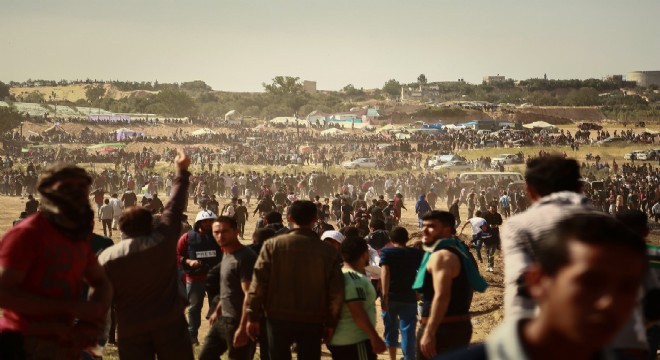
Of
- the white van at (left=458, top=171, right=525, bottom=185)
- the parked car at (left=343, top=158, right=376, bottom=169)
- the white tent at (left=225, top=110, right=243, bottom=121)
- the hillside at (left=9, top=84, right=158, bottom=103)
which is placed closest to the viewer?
the white van at (left=458, top=171, right=525, bottom=185)

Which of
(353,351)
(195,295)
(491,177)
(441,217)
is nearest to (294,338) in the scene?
(353,351)

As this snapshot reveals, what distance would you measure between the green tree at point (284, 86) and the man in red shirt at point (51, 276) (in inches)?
5487

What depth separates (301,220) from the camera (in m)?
5.88

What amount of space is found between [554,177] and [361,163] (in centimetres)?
5438

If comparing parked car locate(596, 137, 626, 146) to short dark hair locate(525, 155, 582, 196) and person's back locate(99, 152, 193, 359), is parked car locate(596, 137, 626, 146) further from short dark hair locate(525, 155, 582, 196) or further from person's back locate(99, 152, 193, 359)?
short dark hair locate(525, 155, 582, 196)

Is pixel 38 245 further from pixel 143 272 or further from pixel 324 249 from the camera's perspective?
pixel 324 249

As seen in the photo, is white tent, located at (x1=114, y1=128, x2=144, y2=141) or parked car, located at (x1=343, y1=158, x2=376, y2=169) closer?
parked car, located at (x1=343, y1=158, x2=376, y2=169)

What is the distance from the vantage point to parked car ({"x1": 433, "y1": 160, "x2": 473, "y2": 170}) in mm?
54750

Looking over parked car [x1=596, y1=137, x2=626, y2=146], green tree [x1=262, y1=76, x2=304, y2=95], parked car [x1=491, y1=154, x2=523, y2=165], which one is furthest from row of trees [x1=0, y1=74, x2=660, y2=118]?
parked car [x1=491, y1=154, x2=523, y2=165]

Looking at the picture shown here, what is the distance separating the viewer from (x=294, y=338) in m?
5.78

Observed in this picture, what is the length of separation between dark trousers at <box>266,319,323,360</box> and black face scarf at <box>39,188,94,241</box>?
7.43ft

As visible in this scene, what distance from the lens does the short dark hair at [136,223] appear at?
17.5 ft

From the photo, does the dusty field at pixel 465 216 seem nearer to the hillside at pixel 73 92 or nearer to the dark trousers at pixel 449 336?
the dark trousers at pixel 449 336

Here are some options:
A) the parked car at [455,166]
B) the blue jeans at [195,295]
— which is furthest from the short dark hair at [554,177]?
the parked car at [455,166]
